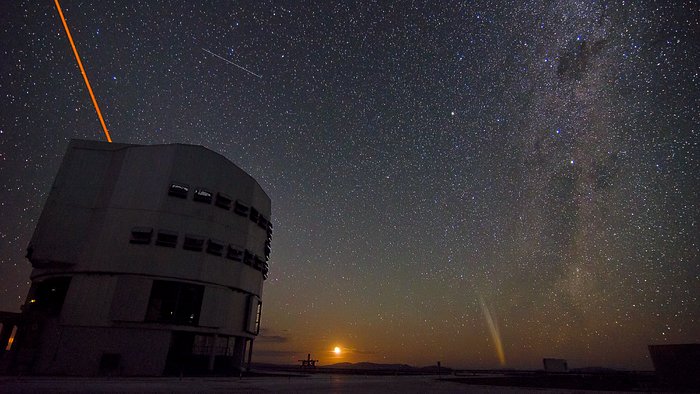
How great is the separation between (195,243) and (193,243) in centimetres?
18

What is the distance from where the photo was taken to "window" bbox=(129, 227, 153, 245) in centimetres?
3344

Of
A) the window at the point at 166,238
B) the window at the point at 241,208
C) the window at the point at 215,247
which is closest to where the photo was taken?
the window at the point at 166,238

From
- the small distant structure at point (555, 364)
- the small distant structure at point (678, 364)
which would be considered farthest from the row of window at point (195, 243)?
the small distant structure at point (555, 364)

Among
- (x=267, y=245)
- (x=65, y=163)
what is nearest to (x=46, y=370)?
(x=65, y=163)

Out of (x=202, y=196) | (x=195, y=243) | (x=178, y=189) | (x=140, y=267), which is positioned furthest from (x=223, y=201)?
(x=140, y=267)

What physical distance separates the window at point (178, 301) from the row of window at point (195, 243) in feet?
11.4

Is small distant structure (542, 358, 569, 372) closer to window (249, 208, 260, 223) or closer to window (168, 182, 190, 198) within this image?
window (249, 208, 260, 223)

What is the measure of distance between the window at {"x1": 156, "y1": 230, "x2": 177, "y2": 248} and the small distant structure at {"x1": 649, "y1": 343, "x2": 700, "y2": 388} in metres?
39.6

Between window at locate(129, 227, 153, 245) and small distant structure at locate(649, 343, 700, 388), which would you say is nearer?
small distant structure at locate(649, 343, 700, 388)

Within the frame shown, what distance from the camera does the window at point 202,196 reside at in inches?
1449

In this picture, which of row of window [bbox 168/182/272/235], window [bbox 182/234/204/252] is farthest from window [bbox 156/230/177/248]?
row of window [bbox 168/182/272/235]

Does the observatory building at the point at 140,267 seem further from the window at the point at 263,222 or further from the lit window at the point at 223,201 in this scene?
the window at the point at 263,222

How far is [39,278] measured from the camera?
35875mm

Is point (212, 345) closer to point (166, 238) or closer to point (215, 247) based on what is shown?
point (215, 247)
